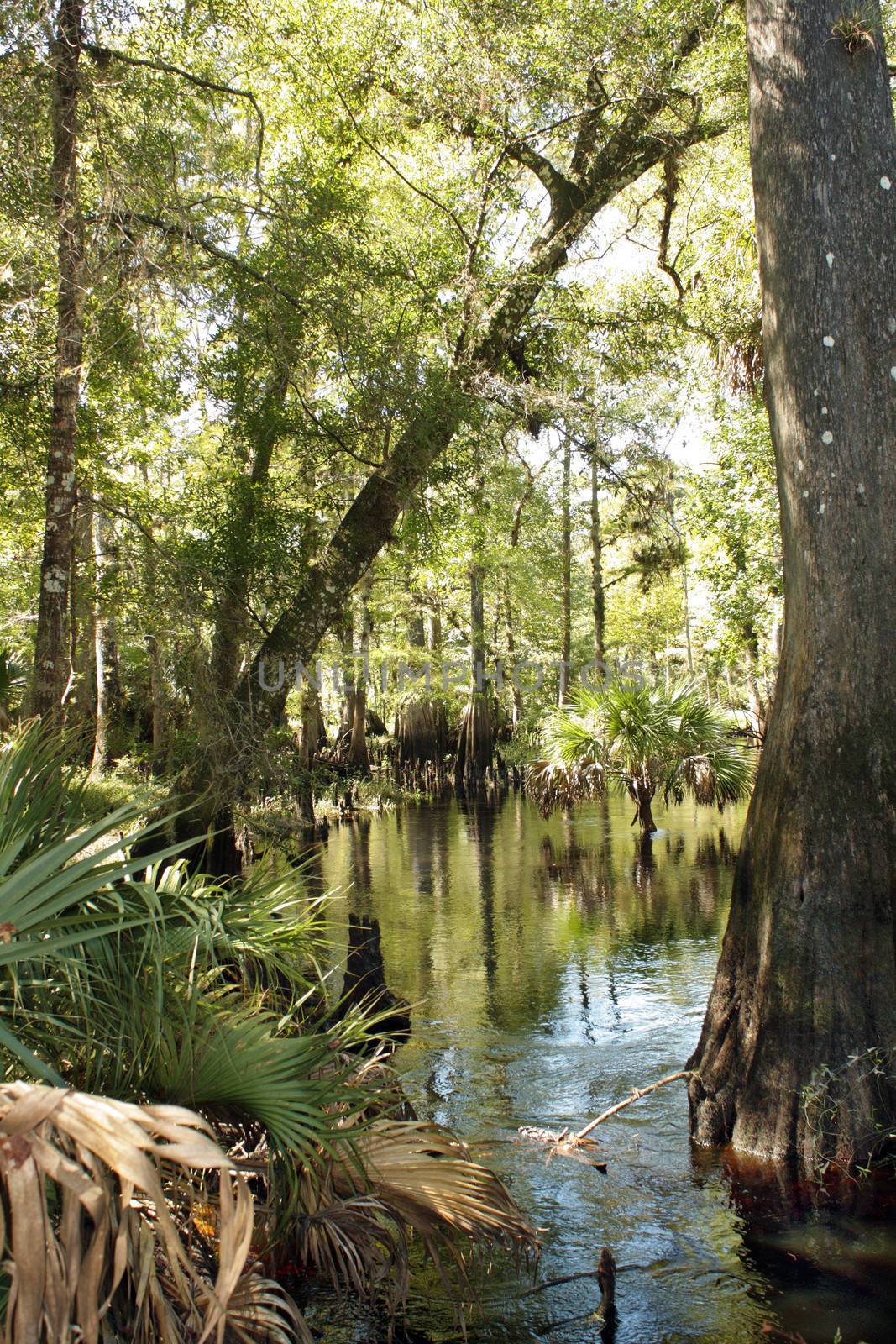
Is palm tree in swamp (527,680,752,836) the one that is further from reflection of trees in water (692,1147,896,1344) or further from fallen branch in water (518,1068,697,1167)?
reflection of trees in water (692,1147,896,1344)

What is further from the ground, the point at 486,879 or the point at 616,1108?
the point at 486,879

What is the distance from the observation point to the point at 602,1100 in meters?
5.77

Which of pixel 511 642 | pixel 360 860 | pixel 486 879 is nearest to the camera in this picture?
pixel 486 879

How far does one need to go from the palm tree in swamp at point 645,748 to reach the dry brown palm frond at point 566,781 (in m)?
0.01

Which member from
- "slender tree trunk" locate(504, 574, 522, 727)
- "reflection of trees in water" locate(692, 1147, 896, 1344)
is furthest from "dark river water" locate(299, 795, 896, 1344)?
"slender tree trunk" locate(504, 574, 522, 727)

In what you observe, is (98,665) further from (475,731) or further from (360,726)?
(475,731)

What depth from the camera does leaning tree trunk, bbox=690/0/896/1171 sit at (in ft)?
15.2

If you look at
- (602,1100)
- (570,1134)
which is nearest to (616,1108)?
(570,1134)

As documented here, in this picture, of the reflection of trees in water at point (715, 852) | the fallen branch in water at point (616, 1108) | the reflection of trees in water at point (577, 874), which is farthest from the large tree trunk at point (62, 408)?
the reflection of trees in water at point (715, 852)

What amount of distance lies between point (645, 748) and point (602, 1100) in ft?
27.6

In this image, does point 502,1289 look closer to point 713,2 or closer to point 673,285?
point 713,2

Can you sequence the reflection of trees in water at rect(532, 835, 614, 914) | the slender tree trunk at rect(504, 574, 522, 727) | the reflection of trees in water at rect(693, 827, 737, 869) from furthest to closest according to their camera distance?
the slender tree trunk at rect(504, 574, 522, 727) < the reflection of trees in water at rect(693, 827, 737, 869) < the reflection of trees in water at rect(532, 835, 614, 914)

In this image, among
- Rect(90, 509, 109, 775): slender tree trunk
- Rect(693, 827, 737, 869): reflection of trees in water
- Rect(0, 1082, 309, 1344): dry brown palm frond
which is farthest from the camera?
Rect(90, 509, 109, 775): slender tree trunk

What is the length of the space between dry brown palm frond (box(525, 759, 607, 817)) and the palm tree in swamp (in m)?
0.01
